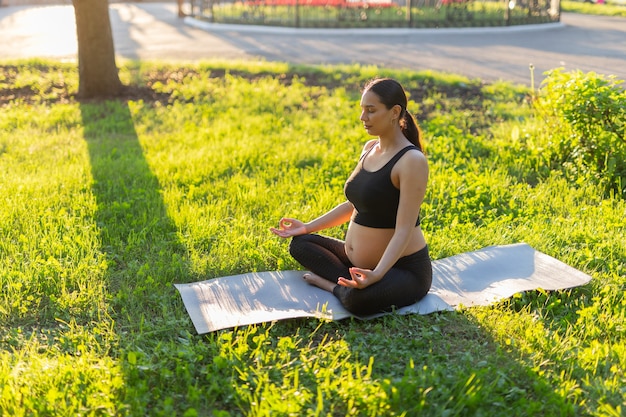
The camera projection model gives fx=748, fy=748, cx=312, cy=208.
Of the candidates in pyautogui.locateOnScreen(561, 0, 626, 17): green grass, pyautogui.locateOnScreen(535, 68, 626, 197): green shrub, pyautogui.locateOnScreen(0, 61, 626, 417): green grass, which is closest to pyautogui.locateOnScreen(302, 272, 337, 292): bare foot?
pyautogui.locateOnScreen(0, 61, 626, 417): green grass

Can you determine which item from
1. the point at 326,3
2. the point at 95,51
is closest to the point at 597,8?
the point at 326,3

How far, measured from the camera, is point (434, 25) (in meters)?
18.9

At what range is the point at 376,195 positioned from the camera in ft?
14.4

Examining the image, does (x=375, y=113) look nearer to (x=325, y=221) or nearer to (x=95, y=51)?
(x=325, y=221)

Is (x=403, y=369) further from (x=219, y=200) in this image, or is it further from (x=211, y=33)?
(x=211, y=33)

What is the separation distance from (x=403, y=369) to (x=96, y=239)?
2.65 meters

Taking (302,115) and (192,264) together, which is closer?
(192,264)

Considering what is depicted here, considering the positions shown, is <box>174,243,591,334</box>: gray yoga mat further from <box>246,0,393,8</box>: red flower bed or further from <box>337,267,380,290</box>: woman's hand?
<box>246,0,393,8</box>: red flower bed

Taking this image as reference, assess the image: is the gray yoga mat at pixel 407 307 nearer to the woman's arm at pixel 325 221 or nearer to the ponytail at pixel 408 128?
the woman's arm at pixel 325 221

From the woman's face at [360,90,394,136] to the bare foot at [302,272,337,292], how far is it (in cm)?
105

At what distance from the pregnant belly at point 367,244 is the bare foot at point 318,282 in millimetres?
207

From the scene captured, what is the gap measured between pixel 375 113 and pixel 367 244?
2.66 feet

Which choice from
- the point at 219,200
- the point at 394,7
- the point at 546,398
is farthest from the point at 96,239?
the point at 394,7

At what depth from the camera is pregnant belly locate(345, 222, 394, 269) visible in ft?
14.8
